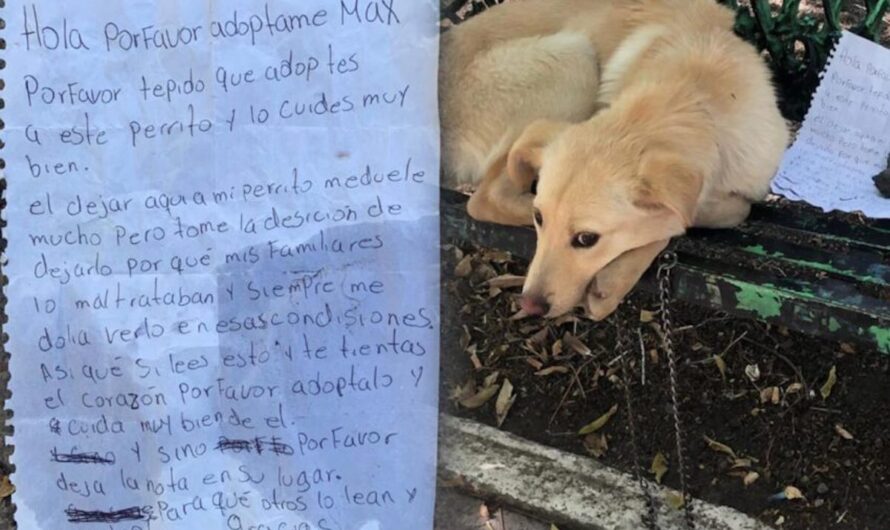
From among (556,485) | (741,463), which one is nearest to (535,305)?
(556,485)

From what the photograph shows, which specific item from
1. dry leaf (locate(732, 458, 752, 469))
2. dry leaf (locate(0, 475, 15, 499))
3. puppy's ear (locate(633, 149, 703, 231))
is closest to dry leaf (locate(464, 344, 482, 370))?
dry leaf (locate(732, 458, 752, 469))

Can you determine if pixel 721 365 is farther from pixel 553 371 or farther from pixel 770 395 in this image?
pixel 553 371

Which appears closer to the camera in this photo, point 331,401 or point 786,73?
point 331,401

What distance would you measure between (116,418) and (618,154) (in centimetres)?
87

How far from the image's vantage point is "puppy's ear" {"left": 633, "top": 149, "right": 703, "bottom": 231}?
143 cm

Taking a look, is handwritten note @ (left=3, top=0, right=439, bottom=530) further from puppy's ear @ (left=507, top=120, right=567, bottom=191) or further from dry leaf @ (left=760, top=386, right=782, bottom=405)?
dry leaf @ (left=760, top=386, right=782, bottom=405)

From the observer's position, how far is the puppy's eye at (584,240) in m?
1.48

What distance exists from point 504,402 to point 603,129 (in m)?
0.88

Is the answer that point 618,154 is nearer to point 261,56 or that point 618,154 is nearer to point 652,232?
point 652,232

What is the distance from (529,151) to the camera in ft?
5.20

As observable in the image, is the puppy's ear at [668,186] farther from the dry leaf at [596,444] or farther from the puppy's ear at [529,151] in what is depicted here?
Answer: the dry leaf at [596,444]

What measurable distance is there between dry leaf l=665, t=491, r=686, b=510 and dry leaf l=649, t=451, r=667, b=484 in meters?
0.04

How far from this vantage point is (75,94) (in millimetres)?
1449

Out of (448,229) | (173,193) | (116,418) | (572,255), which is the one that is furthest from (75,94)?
(572,255)
